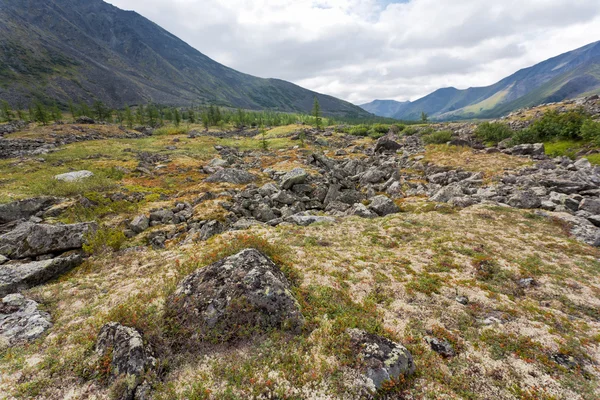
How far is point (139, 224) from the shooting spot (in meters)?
27.8

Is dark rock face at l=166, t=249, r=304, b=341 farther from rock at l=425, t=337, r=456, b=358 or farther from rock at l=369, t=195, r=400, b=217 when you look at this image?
rock at l=369, t=195, r=400, b=217

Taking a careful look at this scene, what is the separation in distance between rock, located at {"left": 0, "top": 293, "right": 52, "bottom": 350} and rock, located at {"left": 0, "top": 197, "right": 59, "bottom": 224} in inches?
916

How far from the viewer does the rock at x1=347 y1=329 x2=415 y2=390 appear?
9398mm

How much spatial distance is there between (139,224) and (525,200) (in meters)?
45.4

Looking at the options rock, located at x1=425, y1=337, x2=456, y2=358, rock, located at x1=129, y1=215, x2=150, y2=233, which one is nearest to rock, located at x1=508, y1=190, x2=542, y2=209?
rock, located at x1=425, y1=337, x2=456, y2=358

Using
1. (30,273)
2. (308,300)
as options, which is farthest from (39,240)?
(308,300)

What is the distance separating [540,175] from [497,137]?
165 ft

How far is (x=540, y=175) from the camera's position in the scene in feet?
131

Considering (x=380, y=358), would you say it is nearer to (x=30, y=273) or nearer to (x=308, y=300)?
(x=308, y=300)

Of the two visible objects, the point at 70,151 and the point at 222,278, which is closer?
the point at 222,278

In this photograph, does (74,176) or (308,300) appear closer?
(308,300)

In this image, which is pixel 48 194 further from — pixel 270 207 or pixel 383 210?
pixel 383 210

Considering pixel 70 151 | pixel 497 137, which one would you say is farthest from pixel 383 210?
pixel 70 151

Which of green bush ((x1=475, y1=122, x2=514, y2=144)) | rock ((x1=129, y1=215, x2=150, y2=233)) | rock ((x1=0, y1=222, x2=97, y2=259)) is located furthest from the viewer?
green bush ((x1=475, y1=122, x2=514, y2=144))
